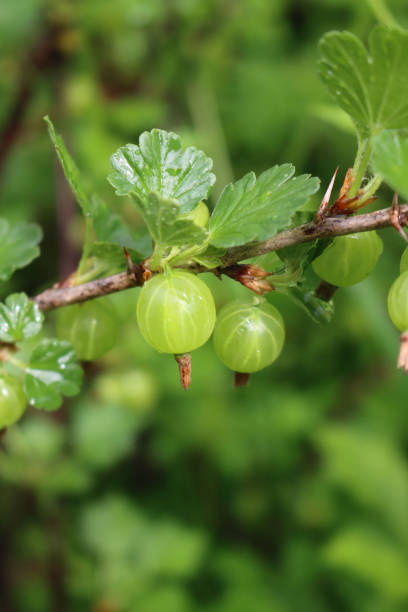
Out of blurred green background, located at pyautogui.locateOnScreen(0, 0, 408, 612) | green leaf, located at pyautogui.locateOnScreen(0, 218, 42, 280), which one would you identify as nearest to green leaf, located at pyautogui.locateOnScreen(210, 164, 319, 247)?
green leaf, located at pyautogui.locateOnScreen(0, 218, 42, 280)

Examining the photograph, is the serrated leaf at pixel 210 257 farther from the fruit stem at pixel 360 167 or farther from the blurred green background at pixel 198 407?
the blurred green background at pixel 198 407

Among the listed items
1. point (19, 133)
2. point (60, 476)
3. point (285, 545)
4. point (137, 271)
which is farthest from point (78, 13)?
point (285, 545)

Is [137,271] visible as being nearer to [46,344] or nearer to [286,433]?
[46,344]

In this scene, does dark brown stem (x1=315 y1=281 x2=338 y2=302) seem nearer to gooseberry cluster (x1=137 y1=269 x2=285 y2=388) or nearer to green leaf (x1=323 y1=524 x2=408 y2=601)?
gooseberry cluster (x1=137 y1=269 x2=285 y2=388)

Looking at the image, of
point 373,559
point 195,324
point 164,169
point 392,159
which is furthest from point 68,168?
point 373,559

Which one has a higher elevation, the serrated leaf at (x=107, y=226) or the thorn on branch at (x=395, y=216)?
the thorn on branch at (x=395, y=216)

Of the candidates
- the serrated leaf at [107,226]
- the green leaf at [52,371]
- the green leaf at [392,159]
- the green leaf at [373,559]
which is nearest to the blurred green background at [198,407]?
the green leaf at [373,559]
